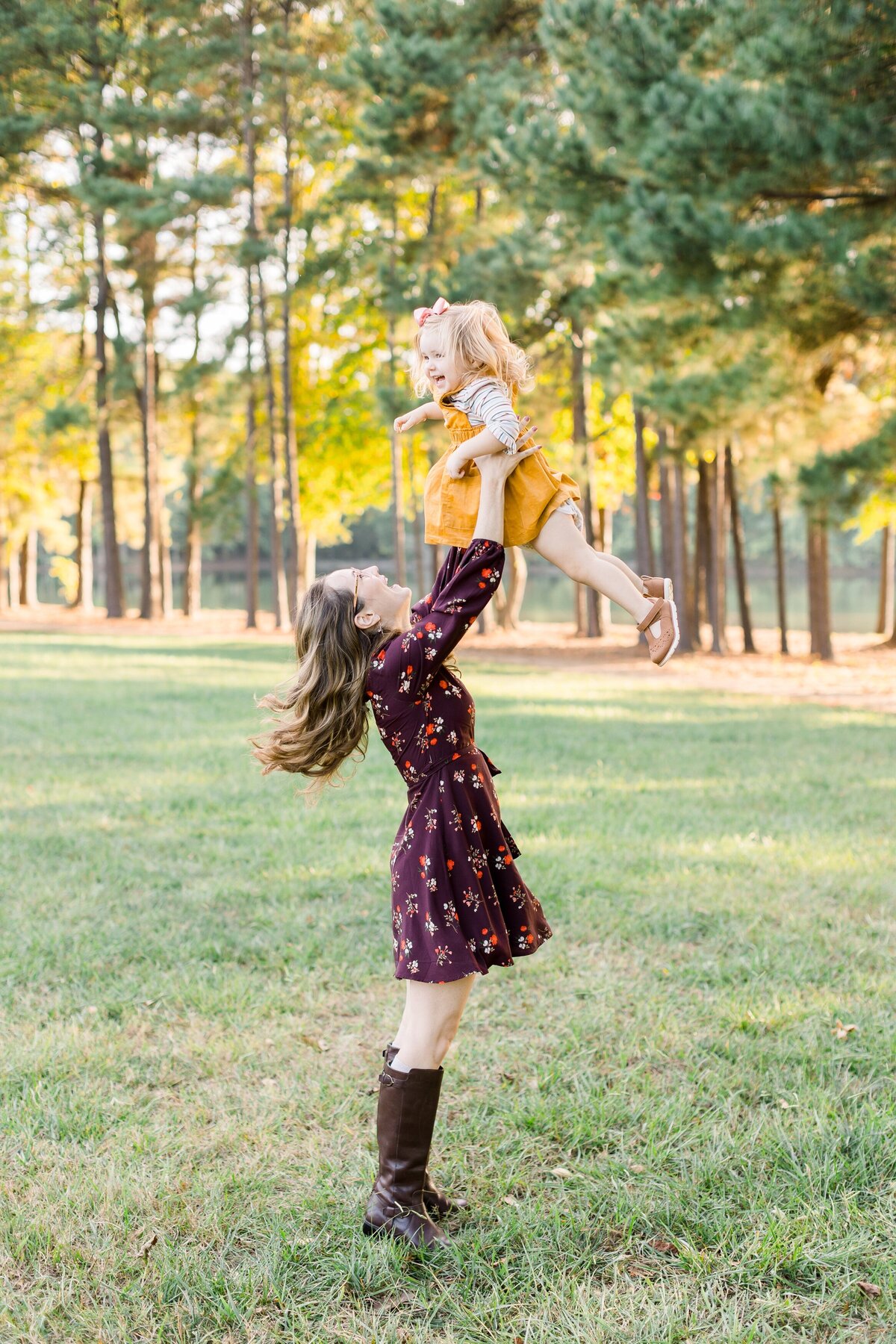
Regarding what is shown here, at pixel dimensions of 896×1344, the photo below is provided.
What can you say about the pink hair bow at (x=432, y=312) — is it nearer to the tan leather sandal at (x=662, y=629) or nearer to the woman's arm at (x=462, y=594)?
the woman's arm at (x=462, y=594)

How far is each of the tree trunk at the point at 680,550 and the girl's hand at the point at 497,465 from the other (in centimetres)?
1587

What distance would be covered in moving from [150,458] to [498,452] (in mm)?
24526

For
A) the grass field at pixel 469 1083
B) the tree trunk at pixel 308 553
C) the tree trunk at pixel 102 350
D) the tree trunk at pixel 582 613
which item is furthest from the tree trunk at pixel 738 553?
the grass field at pixel 469 1083

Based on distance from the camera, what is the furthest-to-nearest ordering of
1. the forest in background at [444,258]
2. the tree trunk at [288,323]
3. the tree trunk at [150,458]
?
the tree trunk at [150,458]
the tree trunk at [288,323]
the forest in background at [444,258]

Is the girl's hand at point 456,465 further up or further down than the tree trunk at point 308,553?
further down

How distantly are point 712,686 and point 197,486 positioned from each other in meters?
20.3

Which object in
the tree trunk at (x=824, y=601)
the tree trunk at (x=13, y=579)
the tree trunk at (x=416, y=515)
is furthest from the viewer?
the tree trunk at (x=13, y=579)

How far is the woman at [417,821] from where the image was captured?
2.42 meters

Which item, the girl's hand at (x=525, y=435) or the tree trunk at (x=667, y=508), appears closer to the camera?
the girl's hand at (x=525, y=435)

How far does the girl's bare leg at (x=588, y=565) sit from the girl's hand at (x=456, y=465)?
223mm

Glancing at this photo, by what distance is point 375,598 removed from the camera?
252cm

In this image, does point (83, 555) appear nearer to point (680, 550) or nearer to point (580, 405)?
point (580, 405)

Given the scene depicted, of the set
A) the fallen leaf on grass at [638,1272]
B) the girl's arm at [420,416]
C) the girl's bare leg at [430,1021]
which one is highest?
the girl's arm at [420,416]

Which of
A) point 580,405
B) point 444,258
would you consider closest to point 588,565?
point 580,405
